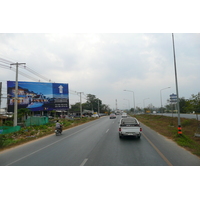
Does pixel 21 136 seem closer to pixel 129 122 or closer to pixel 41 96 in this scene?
pixel 129 122

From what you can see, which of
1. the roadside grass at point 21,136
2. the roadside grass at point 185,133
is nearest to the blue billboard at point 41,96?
the roadside grass at point 21,136

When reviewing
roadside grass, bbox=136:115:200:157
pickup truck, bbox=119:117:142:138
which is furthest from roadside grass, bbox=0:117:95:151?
roadside grass, bbox=136:115:200:157

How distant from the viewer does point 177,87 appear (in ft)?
46.2

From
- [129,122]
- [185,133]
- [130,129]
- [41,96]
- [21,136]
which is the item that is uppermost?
[41,96]

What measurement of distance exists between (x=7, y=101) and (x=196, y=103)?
42874 mm

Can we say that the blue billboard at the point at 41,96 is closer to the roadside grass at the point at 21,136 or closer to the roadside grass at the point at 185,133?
the roadside grass at the point at 21,136

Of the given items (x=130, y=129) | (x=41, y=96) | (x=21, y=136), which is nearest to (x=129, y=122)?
(x=130, y=129)

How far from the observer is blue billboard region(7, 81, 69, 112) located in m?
44.5

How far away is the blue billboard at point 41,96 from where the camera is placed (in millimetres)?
44531

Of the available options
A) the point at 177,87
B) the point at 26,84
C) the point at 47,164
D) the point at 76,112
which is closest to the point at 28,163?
the point at 47,164

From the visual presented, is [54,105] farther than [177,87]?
Yes

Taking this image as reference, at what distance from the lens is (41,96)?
47.0 metres

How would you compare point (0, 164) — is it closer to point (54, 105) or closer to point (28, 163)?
point (28, 163)

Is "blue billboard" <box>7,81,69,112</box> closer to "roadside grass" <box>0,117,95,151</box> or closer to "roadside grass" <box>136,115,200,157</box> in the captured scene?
"roadside grass" <box>0,117,95,151</box>
